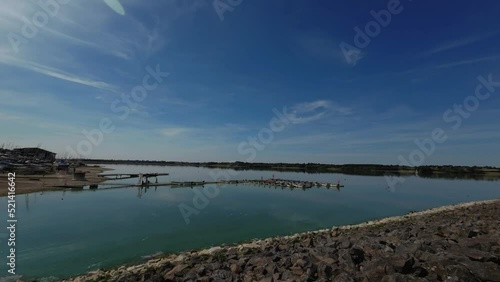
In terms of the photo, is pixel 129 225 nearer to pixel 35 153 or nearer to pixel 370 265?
pixel 370 265

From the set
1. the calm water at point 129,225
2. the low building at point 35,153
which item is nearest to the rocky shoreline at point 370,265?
the calm water at point 129,225

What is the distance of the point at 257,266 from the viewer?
9875 mm

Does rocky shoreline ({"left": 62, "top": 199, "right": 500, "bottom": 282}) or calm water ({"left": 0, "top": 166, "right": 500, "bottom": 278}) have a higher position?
rocky shoreline ({"left": 62, "top": 199, "right": 500, "bottom": 282})

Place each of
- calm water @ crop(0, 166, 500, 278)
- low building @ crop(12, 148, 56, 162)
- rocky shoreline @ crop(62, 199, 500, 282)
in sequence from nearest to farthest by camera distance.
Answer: rocky shoreline @ crop(62, 199, 500, 282) < calm water @ crop(0, 166, 500, 278) < low building @ crop(12, 148, 56, 162)

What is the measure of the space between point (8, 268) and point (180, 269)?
34.8 ft

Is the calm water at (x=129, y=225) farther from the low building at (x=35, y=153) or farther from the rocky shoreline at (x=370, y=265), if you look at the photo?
the low building at (x=35, y=153)

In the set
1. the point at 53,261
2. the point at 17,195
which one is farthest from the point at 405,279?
the point at 17,195

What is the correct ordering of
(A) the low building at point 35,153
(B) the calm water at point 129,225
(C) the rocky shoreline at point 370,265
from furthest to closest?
1. (A) the low building at point 35,153
2. (B) the calm water at point 129,225
3. (C) the rocky shoreline at point 370,265

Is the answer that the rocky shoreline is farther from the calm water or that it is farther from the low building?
the low building

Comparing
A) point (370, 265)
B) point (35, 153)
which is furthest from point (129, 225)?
point (35, 153)

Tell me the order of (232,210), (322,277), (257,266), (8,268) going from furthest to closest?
1. (232,210)
2. (8,268)
3. (257,266)
4. (322,277)

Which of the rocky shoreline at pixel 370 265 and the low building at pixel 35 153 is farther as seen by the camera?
the low building at pixel 35 153

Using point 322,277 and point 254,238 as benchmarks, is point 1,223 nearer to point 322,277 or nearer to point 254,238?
point 254,238

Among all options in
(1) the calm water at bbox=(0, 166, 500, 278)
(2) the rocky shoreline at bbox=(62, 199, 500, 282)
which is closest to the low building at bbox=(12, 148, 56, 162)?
(1) the calm water at bbox=(0, 166, 500, 278)
